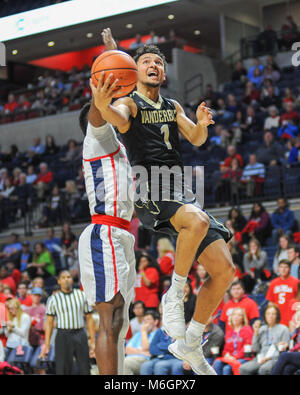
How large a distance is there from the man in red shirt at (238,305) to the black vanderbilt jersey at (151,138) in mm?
4235

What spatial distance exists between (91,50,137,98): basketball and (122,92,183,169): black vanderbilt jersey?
0.41m

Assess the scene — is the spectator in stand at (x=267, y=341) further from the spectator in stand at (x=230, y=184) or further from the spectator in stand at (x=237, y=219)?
the spectator in stand at (x=230, y=184)

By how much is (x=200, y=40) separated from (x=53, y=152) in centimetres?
661

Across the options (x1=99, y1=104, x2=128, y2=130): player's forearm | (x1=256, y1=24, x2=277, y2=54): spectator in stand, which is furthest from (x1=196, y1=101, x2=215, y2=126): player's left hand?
(x1=256, y1=24, x2=277, y2=54): spectator in stand

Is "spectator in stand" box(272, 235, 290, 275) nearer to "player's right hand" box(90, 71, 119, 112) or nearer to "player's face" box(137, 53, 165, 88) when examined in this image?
"player's face" box(137, 53, 165, 88)

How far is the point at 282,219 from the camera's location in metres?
11.2

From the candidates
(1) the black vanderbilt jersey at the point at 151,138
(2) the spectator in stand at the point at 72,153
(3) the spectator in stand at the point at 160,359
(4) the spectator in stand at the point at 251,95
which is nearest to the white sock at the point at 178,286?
(1) the black vanderbilt jersey at the point at 151,138

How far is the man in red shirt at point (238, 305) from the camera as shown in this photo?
874 centimetres

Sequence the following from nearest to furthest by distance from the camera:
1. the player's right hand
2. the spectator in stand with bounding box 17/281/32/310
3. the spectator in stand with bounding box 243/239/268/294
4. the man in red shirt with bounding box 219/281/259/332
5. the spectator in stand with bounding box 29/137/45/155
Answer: the player's right hand, the man in red shirt with bounding box 219/281/259/332, the spectator in stand with bounding box 243/239/268/294, the spectator in stand with bounding box 17/281/32/310, the spectator in stand with bounding box 29/137/45/155

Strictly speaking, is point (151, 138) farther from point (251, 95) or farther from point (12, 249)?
point (251, 95)

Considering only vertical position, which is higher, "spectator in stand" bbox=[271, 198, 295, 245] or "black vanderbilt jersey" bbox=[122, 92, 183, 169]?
"black vanderbilt jersey" bbox=[122, 92, 183, 169]

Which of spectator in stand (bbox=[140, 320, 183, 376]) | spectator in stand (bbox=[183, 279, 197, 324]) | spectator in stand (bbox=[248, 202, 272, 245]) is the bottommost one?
spectator in stand (bbox=[140, 320, 183, 376])

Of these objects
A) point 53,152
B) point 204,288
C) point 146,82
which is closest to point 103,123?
point 146,82

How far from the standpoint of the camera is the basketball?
175 inches
